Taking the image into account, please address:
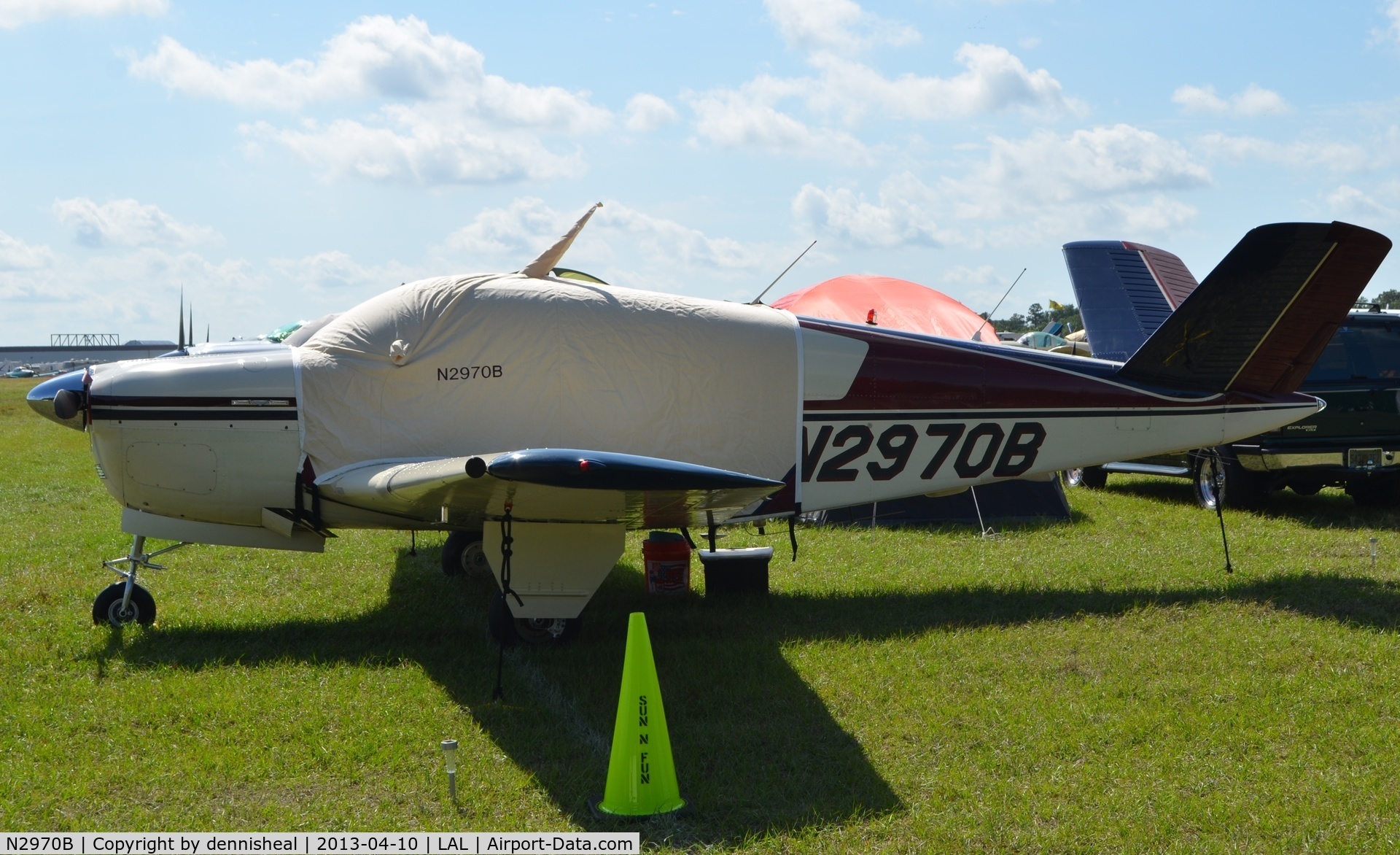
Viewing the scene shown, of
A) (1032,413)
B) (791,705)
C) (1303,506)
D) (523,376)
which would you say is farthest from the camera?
(1303,506)

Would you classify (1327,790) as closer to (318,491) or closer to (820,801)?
(820,801)

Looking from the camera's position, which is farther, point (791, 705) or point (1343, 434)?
point (1343, 434)

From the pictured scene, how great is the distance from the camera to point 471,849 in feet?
13.0

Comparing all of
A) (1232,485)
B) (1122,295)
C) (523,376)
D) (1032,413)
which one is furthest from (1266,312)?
(523,376)

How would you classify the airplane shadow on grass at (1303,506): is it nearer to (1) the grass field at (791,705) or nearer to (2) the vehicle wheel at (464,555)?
(1) the grass field at (791,705)

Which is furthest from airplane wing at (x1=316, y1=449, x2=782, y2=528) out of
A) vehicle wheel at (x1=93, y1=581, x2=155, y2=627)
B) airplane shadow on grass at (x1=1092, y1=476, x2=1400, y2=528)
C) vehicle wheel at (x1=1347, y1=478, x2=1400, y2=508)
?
vehicle wheel at (x1=1347, y1=478, x2=1400, y2=508)

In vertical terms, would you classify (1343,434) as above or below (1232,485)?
above

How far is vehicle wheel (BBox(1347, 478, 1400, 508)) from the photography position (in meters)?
11.5

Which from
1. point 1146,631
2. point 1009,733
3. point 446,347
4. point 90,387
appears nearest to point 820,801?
point 1009,733

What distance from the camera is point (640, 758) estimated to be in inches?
168

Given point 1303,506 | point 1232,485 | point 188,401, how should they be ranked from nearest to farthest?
point 188,401 → point 1232,485 → point 1303,506

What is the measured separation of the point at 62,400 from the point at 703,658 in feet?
14.0

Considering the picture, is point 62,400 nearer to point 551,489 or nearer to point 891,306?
point 551,489

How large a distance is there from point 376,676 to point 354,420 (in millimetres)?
1725
